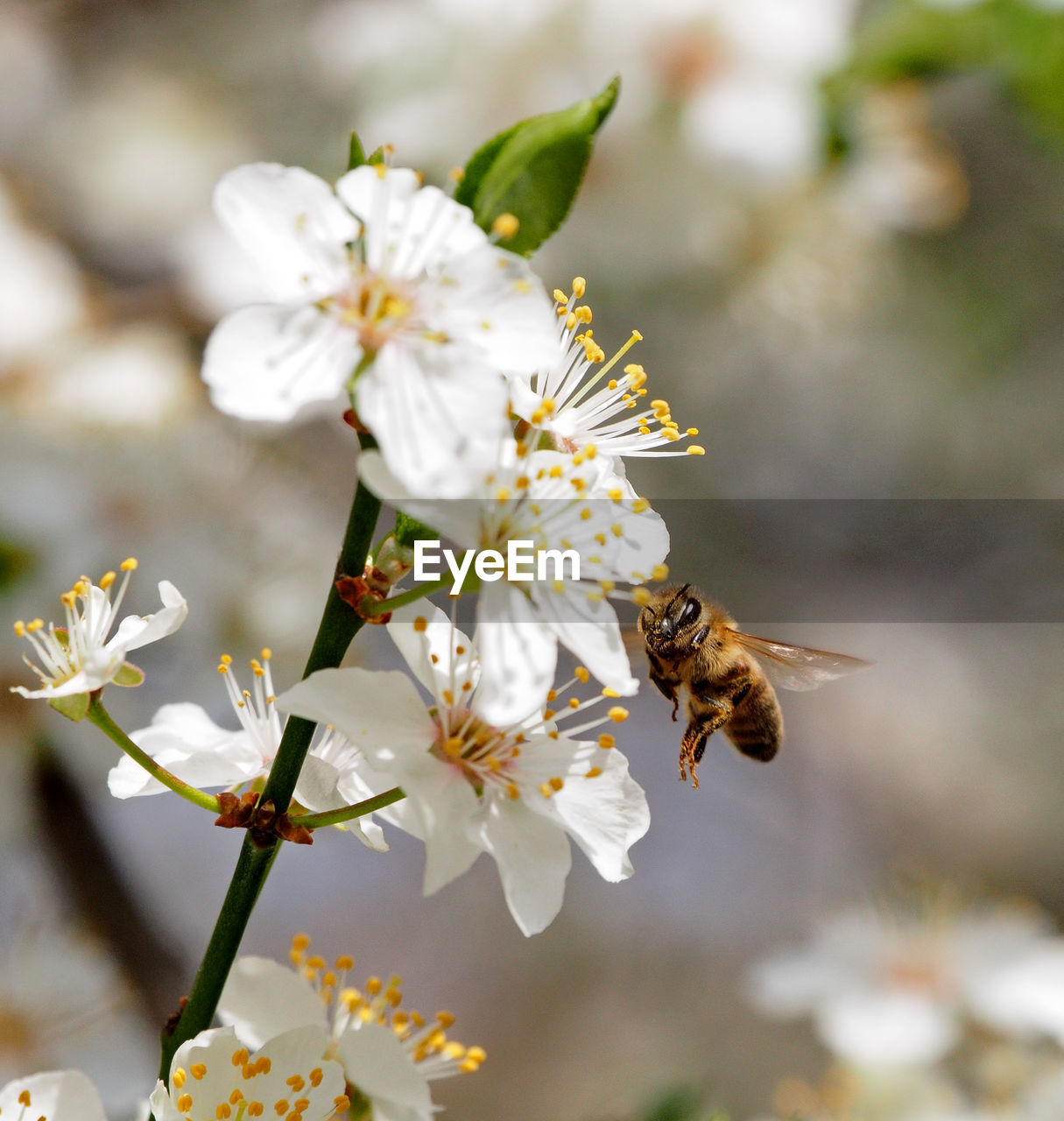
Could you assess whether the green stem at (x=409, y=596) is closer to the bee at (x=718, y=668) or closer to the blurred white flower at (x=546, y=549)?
the blurred white flower at (x=546, y=549)

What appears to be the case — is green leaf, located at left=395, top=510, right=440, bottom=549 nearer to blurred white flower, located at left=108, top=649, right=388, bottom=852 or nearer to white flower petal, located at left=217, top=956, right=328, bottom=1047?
blurred white flower, located at left=108, top=649, right=388, bottom=852

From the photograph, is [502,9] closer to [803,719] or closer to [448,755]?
[448,755]

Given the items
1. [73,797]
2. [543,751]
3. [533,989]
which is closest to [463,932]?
[533,989]

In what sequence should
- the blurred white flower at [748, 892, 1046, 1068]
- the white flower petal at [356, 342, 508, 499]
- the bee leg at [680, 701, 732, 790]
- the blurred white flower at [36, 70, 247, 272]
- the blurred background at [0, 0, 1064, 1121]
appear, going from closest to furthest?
the white flower petal at [356, 342, 508, 499]
the bee leg at [680, 701, 732, 790]
the blurred background at [0, 0, 1064, 1121]
the blurred white flower at [748, 892, 1046, 1068]
the blurred white flower at [36, 70, 247, 272]

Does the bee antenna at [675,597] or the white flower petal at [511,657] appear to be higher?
the white flower petal at [511,657]

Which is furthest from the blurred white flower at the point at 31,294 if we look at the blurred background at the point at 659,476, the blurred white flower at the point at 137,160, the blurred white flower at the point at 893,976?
the blurred white flower at the point at 893,976

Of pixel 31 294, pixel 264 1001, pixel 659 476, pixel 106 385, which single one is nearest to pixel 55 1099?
pixel 264 1001

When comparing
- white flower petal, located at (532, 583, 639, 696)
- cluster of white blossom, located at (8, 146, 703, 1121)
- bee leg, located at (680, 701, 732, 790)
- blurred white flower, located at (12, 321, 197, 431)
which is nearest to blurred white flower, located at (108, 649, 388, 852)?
cluster of white blossom, located at (8, 146, 703, 1121)
